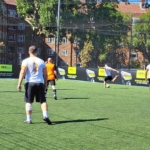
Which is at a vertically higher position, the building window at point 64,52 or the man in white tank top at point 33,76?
the building window at point 64,52

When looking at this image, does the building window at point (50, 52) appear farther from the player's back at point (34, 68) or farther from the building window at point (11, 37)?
the player's back at point (34, 68)

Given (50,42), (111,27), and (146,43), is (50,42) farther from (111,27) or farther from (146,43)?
(111,27)

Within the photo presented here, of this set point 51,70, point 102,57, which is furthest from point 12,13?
point 51,70

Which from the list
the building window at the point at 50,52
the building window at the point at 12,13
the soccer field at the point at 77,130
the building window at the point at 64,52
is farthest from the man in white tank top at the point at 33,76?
the building window at the point at 50,52

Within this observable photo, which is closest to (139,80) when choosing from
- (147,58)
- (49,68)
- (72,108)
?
(49,68)

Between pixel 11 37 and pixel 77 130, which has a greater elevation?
pixel 11 37

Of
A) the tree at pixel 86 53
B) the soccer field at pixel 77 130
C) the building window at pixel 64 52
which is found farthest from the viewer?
the building window at pixel 64 52

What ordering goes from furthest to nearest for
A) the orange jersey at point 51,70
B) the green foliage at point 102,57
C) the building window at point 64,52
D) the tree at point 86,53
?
the building window at point 64,52 < the tree at point 86,53 < the green foliage at point 102,57 < the orange jersey at point 51,70

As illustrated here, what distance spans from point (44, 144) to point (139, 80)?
26037mm

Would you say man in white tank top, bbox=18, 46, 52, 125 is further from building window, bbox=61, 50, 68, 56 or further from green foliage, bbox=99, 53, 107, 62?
building window, bbox=61, 50, 68, 56

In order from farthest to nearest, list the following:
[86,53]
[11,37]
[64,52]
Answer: [11,37]
[64,52]
[86,53]

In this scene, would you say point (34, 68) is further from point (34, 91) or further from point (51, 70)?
point (51, 70)

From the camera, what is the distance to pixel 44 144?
7.96 metres

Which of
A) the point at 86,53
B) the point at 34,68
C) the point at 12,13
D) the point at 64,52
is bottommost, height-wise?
the point at 34,68
